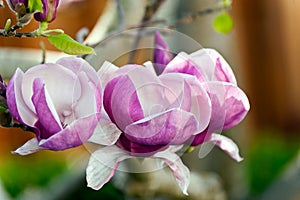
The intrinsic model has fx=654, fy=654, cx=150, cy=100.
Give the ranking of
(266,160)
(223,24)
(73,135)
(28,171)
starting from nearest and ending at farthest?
(73,135) < (223,24) < (28,171) < (266,160)

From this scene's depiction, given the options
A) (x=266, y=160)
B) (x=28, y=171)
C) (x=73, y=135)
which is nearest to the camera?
(x=73, y=135)

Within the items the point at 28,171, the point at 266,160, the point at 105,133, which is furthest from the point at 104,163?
the point at 266,160

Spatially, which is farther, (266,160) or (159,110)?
(266,160)

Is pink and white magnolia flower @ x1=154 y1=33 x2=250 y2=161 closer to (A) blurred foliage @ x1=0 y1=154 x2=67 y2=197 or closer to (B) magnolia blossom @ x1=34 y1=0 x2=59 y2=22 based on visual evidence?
(B) magnolia blossom @ x1=34 y1=0 x2=59 y2=22

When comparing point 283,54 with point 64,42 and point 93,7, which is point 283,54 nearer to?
point 93,7

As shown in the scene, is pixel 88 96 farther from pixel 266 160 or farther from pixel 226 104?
pixel 266 160

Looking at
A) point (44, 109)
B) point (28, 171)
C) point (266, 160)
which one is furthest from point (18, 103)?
point (266, 160)

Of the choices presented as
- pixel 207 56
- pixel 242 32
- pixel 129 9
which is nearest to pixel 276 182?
pixel 129 9

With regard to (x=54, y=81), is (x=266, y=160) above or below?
below
